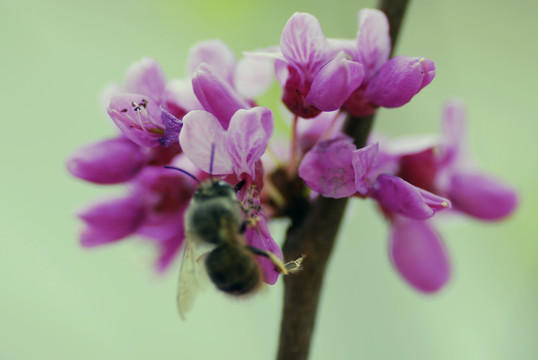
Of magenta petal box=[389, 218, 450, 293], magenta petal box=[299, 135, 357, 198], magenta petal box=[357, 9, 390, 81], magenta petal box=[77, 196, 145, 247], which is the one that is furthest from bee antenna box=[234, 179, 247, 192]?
magenta petal box=[389, 218, 450, 293]

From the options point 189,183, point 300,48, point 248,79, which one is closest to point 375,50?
point 300,48

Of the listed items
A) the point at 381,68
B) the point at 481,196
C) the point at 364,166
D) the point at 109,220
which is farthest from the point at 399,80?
the point at 109,220

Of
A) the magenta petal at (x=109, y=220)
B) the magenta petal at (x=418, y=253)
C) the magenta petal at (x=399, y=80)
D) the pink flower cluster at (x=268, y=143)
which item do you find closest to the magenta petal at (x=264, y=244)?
the pink flower cluster at (x=268, y=143)

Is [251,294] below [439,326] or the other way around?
the other way around

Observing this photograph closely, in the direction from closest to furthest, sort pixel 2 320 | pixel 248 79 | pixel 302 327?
pixel 302 327 → pixel 248 79 → pixel 2 320

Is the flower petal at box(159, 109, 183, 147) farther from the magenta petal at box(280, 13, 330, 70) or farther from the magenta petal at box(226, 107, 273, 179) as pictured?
the magenta petal at box(280, 13, 330, 70)

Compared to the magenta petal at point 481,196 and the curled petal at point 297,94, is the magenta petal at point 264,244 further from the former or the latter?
the magenta petal at point 481,196

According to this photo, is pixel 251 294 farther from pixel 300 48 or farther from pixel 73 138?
pixel 73 138
